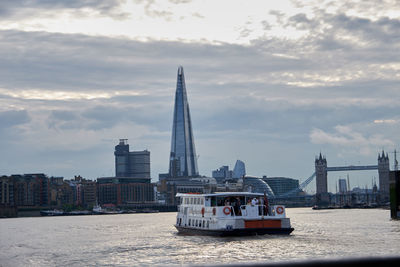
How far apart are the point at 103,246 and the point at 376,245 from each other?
26542mm

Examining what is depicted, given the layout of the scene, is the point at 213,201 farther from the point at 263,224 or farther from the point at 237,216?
the point at 263,224

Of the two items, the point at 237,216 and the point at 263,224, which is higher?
the point at 237,216

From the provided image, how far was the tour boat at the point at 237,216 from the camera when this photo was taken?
5950cm

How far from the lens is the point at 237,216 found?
2435 inches

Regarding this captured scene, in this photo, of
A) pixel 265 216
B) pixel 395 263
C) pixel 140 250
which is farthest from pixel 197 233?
pixel 395 263

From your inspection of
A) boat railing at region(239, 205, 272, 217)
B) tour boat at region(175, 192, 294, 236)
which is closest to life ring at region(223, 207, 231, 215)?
tour boat at region(175, 192, 294, 236)

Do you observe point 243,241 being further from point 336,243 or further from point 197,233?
point 197,233

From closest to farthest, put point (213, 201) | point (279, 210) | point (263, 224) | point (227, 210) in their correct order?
point (263, 224)
point (227, 210)
point (279, 210)
point (213, 201)

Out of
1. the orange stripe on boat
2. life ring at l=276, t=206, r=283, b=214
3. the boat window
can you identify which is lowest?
the orange stripe on boat

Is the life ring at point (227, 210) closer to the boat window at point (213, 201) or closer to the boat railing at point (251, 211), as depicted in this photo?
the boat railing at point (251, 211)

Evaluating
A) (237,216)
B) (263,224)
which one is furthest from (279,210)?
(237,216)

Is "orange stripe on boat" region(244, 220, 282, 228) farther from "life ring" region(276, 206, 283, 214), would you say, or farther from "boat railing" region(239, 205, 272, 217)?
"life ring" region(276, 206, 283, 214)

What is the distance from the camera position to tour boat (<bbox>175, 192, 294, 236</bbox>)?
59.5 metres

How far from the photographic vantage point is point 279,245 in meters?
51.4
